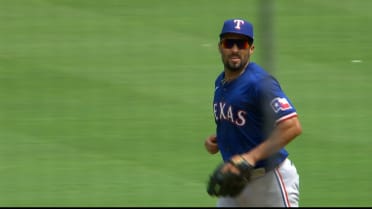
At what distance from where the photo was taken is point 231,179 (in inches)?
228

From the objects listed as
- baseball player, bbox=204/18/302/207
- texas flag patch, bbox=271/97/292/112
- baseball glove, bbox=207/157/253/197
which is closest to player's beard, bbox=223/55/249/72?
baseball player, bbox=204/18/302/207

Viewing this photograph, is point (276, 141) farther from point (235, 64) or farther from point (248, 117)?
point (235, 64)

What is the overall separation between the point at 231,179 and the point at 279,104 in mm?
503

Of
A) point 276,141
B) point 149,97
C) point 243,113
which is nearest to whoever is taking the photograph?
point 276,141

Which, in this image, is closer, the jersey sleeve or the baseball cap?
the jersey sleeve

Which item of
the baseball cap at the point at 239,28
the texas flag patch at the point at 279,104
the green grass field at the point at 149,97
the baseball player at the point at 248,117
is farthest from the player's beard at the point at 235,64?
the green grass field at the point at 149,97

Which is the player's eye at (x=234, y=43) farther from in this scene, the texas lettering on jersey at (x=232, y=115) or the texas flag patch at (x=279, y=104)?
the texas flag patch at (x=279, y=104)

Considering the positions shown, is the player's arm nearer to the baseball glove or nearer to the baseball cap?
the baseball glove

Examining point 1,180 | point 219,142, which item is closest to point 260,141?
point 219,142

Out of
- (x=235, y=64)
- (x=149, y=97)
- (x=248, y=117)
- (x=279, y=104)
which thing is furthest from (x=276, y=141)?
(x=149, y=97)

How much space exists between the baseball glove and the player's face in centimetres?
68

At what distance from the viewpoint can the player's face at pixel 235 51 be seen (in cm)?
627

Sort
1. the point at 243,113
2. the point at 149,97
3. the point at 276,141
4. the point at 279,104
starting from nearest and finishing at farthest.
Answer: the point at 276,141
the point at 279,104
the point at 243,113
the point at 149,97

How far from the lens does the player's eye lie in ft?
20.6
